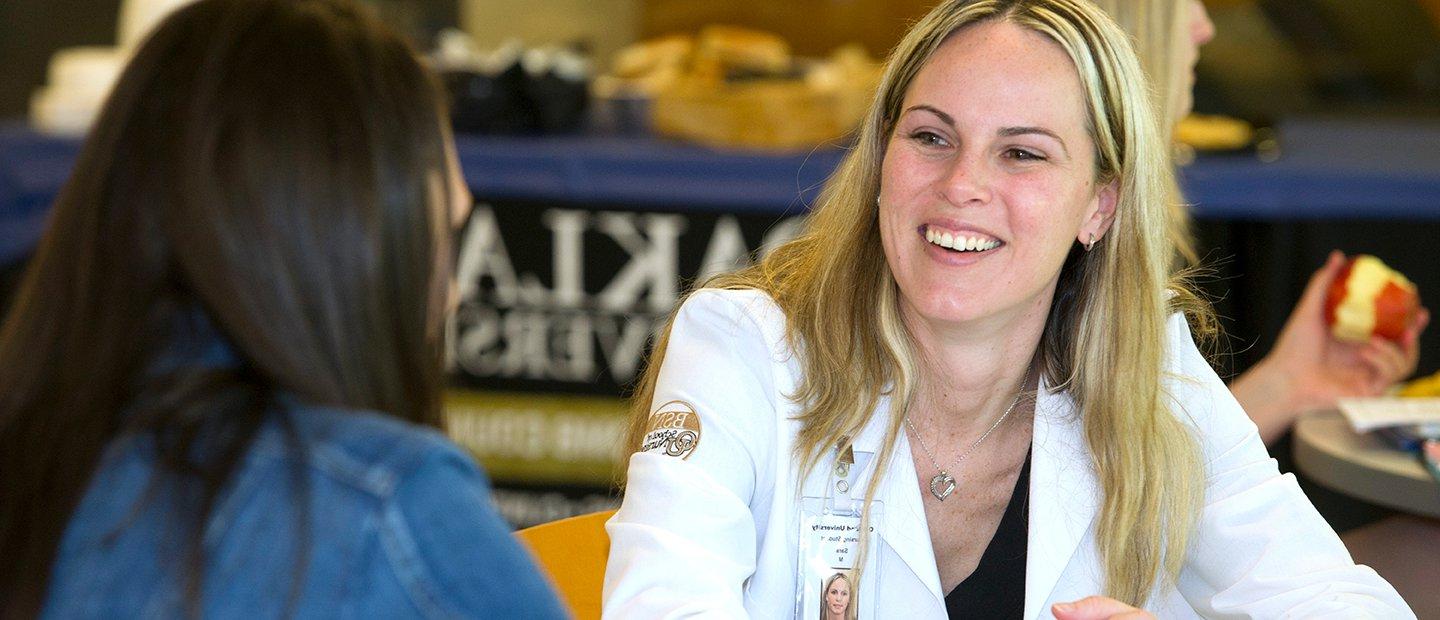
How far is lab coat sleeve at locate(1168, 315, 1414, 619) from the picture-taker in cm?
168

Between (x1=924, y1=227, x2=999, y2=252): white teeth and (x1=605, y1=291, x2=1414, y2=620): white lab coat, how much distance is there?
0.23m

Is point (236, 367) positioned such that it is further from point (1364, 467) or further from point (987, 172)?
point (1364, 467)

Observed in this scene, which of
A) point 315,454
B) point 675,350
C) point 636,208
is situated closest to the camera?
point 315,454

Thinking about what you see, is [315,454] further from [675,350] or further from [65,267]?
[675,350]

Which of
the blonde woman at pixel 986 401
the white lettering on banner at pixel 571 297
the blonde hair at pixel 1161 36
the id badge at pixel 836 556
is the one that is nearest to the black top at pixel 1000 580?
the blonde woman at pixel 986 401

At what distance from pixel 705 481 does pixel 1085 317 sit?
1.90 feet

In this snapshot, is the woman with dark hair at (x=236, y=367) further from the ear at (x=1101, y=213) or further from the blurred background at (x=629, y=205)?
the blurred background at (x=629, y=205)

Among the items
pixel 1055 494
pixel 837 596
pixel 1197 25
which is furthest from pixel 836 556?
pixel 1197 25

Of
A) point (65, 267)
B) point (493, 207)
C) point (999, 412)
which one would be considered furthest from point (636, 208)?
point (65, 267)

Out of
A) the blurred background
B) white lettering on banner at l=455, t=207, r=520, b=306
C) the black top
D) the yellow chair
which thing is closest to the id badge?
the black top

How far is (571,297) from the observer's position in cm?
393

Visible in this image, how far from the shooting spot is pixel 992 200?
5.86 feet

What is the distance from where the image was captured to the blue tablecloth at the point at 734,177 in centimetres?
372

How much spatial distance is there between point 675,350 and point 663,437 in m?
0.15
